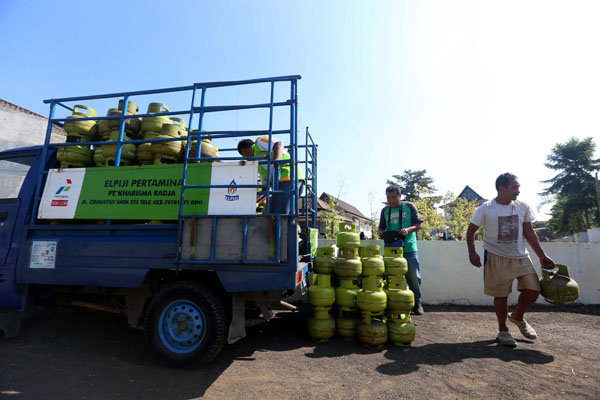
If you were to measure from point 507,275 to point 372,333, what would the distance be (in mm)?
1815

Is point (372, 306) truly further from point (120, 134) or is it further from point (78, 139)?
point (78, 139)

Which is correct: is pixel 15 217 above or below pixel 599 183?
below

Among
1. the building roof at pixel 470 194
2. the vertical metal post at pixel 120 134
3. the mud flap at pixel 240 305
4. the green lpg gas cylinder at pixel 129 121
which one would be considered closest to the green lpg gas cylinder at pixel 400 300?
the mud flap at pixel 240 305

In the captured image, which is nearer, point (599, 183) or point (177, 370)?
point (177, 370)

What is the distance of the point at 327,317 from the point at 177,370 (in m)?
1.76

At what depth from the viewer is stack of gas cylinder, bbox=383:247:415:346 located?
341 centimetres

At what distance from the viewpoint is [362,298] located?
3.44 metres

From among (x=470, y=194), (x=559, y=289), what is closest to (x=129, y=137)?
(x=559, y=289)

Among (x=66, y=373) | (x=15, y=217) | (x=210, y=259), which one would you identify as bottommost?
(x=66, y=373)

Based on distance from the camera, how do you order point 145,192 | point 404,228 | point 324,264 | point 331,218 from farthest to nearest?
point 331,218, point 404,228, point 324,264, point 145,192

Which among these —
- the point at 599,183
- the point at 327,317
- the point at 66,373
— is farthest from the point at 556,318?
the point at 599,183

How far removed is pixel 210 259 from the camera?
9.38ft

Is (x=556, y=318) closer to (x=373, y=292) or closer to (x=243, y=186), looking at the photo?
(x=373, y=292)

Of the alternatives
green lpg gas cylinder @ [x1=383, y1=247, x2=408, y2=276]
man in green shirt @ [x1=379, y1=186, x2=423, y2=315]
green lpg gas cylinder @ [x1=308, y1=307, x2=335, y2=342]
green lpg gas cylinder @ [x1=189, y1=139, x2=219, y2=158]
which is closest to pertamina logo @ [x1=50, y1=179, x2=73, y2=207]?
green lpg gas cylinder @ [x1=189, y1=139, x2=219, y2=158]
